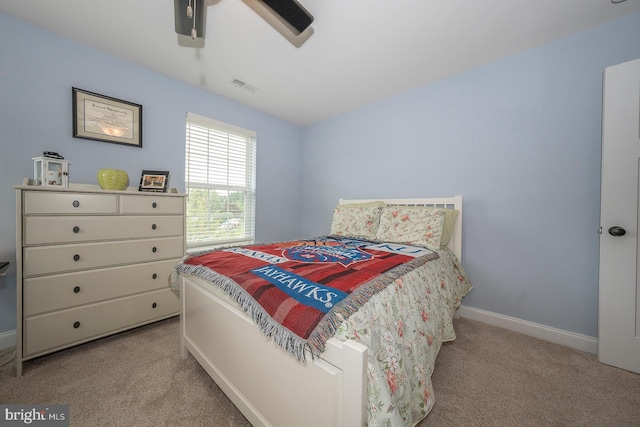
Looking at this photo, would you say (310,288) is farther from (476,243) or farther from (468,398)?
(476,243)

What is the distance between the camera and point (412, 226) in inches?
84.3

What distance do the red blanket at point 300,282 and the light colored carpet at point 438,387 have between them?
0.67 m

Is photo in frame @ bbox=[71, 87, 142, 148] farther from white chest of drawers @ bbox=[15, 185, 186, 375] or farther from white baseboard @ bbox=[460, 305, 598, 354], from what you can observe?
white baseboard @ bbox=[460, 305, 598, 354]

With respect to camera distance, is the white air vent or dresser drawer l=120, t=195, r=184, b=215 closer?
dresser drawer l=120, t=195, r=184, b=215

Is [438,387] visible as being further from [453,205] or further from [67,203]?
[67,203]

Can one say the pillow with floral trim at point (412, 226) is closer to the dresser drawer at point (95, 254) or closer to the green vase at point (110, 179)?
the dresser drawer at point (95, 254)

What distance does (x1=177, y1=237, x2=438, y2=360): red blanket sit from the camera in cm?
80

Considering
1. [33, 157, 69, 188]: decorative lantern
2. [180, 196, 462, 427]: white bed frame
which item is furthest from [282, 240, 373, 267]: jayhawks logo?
[33, 157, 69, 188]: decorative lantern

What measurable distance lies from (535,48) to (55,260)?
3.95m

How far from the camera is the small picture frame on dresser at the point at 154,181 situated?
222cm

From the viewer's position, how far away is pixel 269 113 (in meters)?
3.34

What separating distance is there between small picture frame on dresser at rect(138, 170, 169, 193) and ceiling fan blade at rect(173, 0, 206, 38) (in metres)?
1.35

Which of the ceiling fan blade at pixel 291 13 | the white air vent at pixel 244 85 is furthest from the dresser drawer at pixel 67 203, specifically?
the ceiling fan blade at pixel 291 13

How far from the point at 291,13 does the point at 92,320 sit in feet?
7.96
